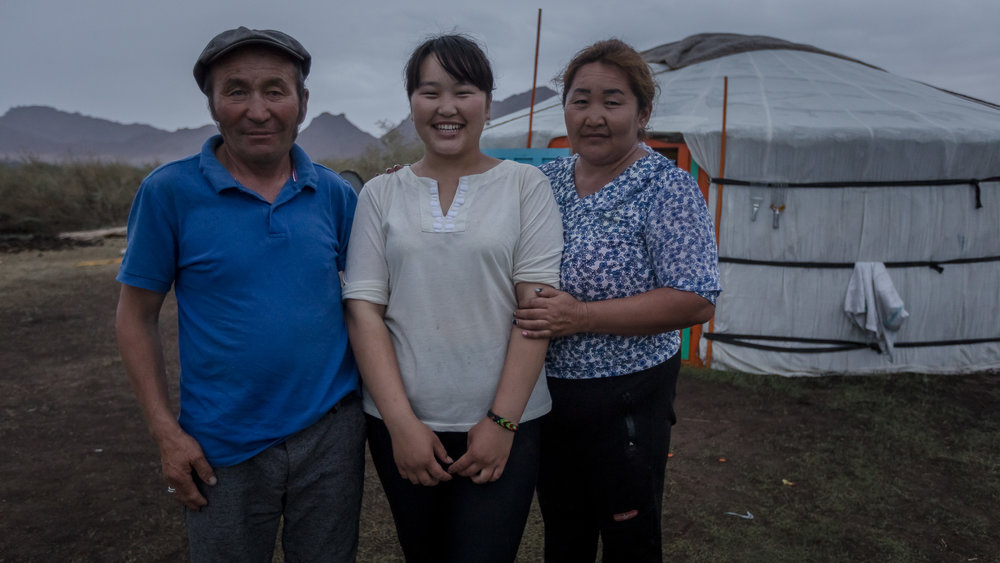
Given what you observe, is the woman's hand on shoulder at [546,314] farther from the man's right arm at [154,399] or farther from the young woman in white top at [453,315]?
the man's right arm at [154,399]

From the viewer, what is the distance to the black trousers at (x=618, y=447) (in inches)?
59.8

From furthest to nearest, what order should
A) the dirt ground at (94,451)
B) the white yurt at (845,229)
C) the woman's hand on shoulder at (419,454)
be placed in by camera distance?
the white yurt at (845,229)
the dirt ground at (94,451)
the woman's hand on shoulder at (419,454)

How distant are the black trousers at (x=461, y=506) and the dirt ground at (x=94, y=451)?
1422mm

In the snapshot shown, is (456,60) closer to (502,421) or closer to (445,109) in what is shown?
(445,109)

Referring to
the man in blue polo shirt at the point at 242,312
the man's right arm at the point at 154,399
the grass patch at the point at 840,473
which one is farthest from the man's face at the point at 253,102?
the grass patch at the point at 840,473

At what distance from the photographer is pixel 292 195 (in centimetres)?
135

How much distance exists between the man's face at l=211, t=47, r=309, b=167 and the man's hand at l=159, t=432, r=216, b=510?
592 mm

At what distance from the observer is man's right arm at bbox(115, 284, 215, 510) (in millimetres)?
1295

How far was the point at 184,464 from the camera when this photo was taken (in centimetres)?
129

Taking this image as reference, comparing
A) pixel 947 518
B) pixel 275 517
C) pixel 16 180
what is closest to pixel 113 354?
pixel 275 517

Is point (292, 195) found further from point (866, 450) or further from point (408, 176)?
point (866, 450)

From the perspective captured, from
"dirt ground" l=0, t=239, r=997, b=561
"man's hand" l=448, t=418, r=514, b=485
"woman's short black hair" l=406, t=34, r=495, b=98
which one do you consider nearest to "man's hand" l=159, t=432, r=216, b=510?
"man's hand" l=448, t=418, r=514, b=485

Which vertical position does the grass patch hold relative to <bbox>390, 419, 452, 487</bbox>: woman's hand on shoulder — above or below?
below

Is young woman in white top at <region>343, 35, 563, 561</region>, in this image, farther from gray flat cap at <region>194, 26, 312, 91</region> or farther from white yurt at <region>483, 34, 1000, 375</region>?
white yurt at <region>483, 34, 1000, 375</region>
